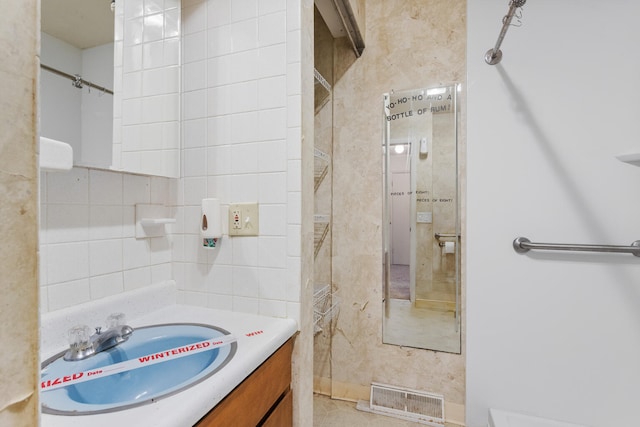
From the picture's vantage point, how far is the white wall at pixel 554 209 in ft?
4.17

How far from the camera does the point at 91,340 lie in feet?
2.40

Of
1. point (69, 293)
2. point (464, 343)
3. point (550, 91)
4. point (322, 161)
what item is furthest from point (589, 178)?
point (69, 293)

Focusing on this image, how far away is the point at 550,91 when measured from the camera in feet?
4.43

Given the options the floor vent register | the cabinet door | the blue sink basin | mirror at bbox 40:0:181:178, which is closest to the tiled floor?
the floor vent register

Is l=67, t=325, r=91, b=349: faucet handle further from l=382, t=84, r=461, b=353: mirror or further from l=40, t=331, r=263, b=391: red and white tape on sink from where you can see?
l=382, t=84, r=461, b=353: mirror

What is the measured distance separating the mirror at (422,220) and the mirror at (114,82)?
3.73 feet

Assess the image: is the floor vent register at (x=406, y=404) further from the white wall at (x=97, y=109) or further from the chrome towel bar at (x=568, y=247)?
the white wall at (x=97, y=109)

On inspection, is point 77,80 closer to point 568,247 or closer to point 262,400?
point 262,400

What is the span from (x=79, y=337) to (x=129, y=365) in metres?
0.20

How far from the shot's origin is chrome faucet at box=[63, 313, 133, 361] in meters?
0.70

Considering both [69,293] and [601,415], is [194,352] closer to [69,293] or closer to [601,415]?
[69,293]

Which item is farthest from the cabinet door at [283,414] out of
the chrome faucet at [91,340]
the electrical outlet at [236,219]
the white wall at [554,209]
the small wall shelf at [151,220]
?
the white wall at [554,209]

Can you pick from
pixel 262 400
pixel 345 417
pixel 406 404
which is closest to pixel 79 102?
pixel 262 400

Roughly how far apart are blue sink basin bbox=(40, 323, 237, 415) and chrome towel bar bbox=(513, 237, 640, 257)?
135 centimetres
